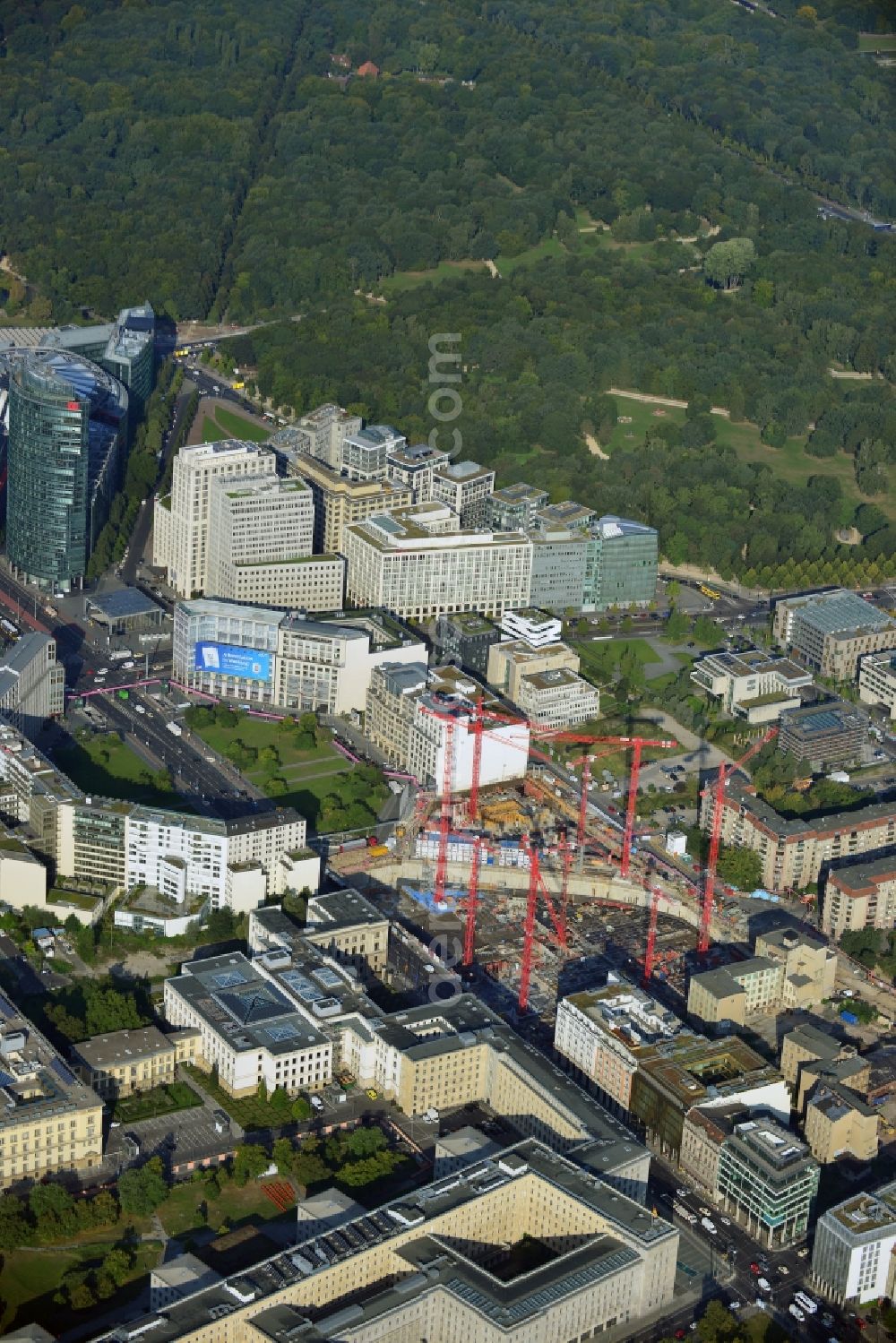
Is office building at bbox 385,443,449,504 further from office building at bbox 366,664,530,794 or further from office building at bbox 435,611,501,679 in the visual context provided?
office building at bbox 366,664,530,794

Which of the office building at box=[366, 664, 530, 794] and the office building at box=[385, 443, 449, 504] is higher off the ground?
the office building at box=[385, 443, 449, 504]

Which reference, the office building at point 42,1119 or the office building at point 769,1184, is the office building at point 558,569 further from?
the office building at point 42,1119

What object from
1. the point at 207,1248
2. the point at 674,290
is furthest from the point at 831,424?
the point at 207,1248

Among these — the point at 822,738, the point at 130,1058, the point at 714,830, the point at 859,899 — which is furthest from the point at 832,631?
the point at 130,1058

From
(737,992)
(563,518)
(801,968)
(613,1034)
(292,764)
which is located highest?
(563,518)

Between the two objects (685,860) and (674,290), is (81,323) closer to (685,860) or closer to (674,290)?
(674,290)

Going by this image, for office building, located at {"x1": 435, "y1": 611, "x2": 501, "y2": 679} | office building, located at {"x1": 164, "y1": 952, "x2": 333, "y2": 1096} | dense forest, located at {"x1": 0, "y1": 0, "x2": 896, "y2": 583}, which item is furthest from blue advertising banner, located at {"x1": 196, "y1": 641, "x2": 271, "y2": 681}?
dense forest, located at {"x1": 0, "y1": 0, "x2": 896, "y2": 583}

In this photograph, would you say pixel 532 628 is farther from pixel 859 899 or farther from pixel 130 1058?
pixel 130 1058
